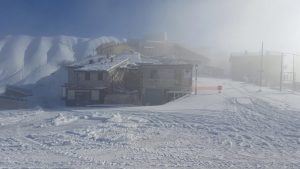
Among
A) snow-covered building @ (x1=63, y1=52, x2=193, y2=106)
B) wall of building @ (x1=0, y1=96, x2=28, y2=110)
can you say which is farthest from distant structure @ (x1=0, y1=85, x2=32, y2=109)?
snow-covered building @ (x1=63, y1=52, x2=193, y2=106)

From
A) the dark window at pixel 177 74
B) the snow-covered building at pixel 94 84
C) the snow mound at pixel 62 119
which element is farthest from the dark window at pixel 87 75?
the snow mound at pixel 62 119

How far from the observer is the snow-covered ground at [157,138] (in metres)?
16.5

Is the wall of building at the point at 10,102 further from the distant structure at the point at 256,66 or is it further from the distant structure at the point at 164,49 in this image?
the distant structure at the point at 256,66

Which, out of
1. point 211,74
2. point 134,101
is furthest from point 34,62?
point 134,101

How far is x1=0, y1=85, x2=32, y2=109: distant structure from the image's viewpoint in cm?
5018

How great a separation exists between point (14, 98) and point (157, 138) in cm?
3932

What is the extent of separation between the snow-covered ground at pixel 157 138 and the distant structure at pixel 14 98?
64.0 feet

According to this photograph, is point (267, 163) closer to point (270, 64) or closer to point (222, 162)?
point (222, 162)

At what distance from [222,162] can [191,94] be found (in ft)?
81.2

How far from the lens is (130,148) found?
1873 centimetres

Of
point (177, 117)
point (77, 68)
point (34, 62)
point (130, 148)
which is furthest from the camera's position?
point (34, 62)

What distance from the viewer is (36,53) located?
159m

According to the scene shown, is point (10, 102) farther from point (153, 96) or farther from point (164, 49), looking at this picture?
point (164, 49)

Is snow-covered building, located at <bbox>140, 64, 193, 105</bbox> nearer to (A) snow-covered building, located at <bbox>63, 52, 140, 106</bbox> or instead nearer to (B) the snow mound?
(A) snow-covered building, located at <bbox>63, 52, 140, 106</bbox>
